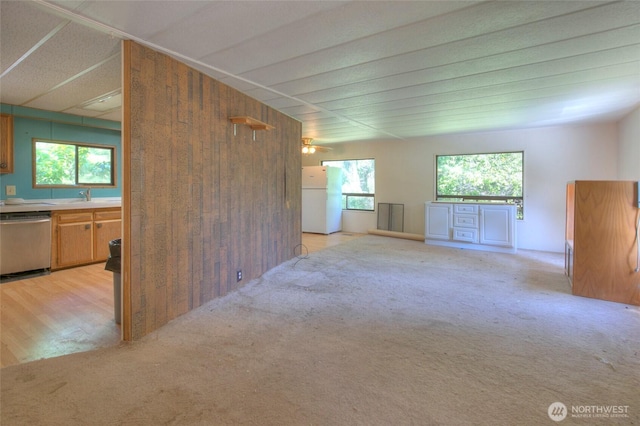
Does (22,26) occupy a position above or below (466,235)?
above

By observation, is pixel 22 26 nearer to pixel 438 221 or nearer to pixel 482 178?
pixel 438 221

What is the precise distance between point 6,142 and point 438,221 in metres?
6.75

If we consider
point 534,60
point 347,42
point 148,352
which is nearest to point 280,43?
point 347,42

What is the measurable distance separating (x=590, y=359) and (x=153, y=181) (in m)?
3.24

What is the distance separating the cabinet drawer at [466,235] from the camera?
5.54 meters

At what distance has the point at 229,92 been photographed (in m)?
3.16

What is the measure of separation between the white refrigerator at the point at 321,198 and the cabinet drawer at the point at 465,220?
2.85 meters

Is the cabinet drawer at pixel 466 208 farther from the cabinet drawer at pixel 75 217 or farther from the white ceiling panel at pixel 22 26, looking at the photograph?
the cabinet drawer at pixel 75 217

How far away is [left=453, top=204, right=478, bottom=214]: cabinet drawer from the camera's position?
5.50 meters

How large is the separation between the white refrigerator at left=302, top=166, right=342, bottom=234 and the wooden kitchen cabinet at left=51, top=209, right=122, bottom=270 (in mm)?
4089

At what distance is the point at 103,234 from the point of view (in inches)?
174

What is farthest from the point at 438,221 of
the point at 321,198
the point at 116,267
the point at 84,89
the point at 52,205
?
the point at 52,205

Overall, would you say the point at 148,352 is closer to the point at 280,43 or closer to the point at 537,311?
the point at 280,43

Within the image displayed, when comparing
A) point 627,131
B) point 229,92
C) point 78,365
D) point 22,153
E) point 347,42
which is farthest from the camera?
point 627,131
